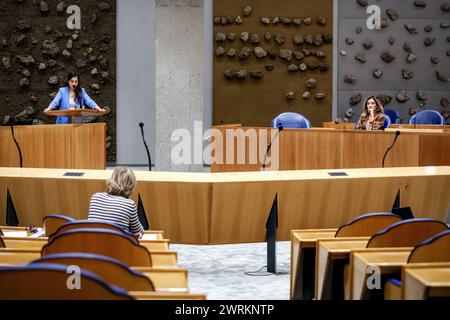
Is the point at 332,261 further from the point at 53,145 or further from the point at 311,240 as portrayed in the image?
the point at 53,145

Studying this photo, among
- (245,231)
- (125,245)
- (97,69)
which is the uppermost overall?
(97,69)

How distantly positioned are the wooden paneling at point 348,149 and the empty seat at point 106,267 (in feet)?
23.5

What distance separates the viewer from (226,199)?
6.66 m

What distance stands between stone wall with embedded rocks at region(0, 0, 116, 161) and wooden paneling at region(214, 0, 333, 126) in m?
2.19

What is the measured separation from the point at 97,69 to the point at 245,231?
9.88 metres

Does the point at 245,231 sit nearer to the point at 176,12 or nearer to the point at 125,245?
the point at 125,245

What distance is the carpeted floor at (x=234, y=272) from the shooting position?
245 inches

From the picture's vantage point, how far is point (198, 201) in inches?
263

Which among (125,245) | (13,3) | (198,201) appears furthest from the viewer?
(13,3)

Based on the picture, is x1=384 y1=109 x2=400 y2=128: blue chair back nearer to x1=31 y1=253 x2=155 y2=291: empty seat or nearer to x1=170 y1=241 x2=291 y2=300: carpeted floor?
x1=170 y1=241 x2=291 y2=300: carpeted floor

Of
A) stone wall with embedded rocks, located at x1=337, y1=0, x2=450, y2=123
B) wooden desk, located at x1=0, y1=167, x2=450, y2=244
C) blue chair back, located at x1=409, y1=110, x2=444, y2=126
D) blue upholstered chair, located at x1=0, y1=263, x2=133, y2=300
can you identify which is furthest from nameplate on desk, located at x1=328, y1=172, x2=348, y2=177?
stone wall with embedded rocks, located at x1=337, y1=0, x2=450, y2=123

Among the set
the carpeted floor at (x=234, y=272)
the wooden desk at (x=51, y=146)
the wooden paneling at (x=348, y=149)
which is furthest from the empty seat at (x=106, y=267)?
the wooden desk at (x=51, y=146)

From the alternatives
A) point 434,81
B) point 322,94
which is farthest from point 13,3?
point 434,81

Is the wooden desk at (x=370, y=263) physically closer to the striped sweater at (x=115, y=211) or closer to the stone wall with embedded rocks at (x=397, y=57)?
the striped sweater at (x=115, y=211)
